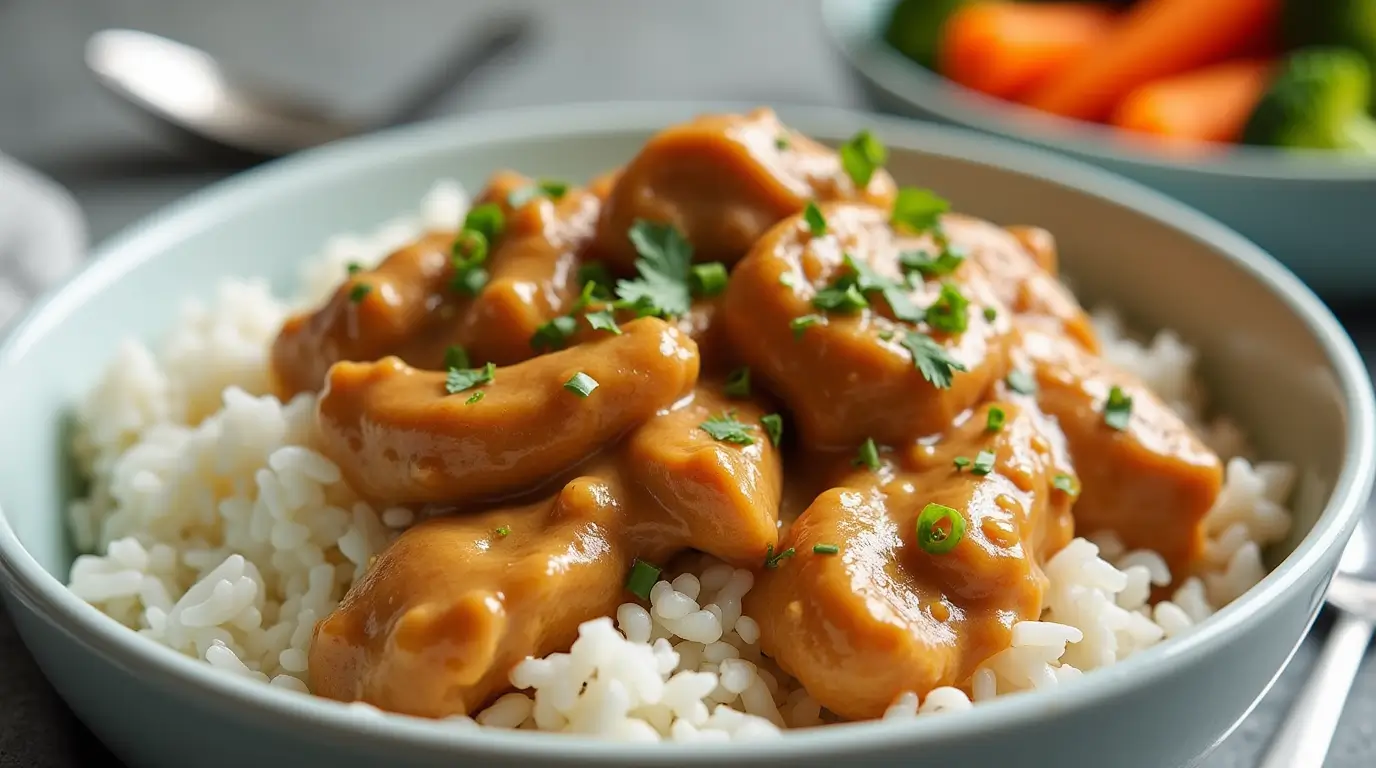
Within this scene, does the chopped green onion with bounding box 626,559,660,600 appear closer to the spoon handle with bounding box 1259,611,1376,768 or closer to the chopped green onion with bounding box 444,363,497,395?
the chopped green onion with bounding box 444,363,497,395

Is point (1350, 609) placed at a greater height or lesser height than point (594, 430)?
lesser

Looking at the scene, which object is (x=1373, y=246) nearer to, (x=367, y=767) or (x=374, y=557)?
(x=374, y=557)

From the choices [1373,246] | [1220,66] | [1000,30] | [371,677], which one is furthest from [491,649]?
[1220,66]

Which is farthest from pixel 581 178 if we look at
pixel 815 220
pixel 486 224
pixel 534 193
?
pixel 815 220

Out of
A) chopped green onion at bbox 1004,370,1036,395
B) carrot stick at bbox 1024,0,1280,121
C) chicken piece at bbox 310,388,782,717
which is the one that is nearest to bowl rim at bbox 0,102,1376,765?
chicken piece at bbox 310,388,782,717

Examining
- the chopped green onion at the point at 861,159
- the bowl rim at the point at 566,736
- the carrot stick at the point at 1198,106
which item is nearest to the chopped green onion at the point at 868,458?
the bowl rim at the point at 566,736

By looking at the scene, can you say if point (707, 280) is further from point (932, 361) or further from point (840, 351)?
point (932, 361)
